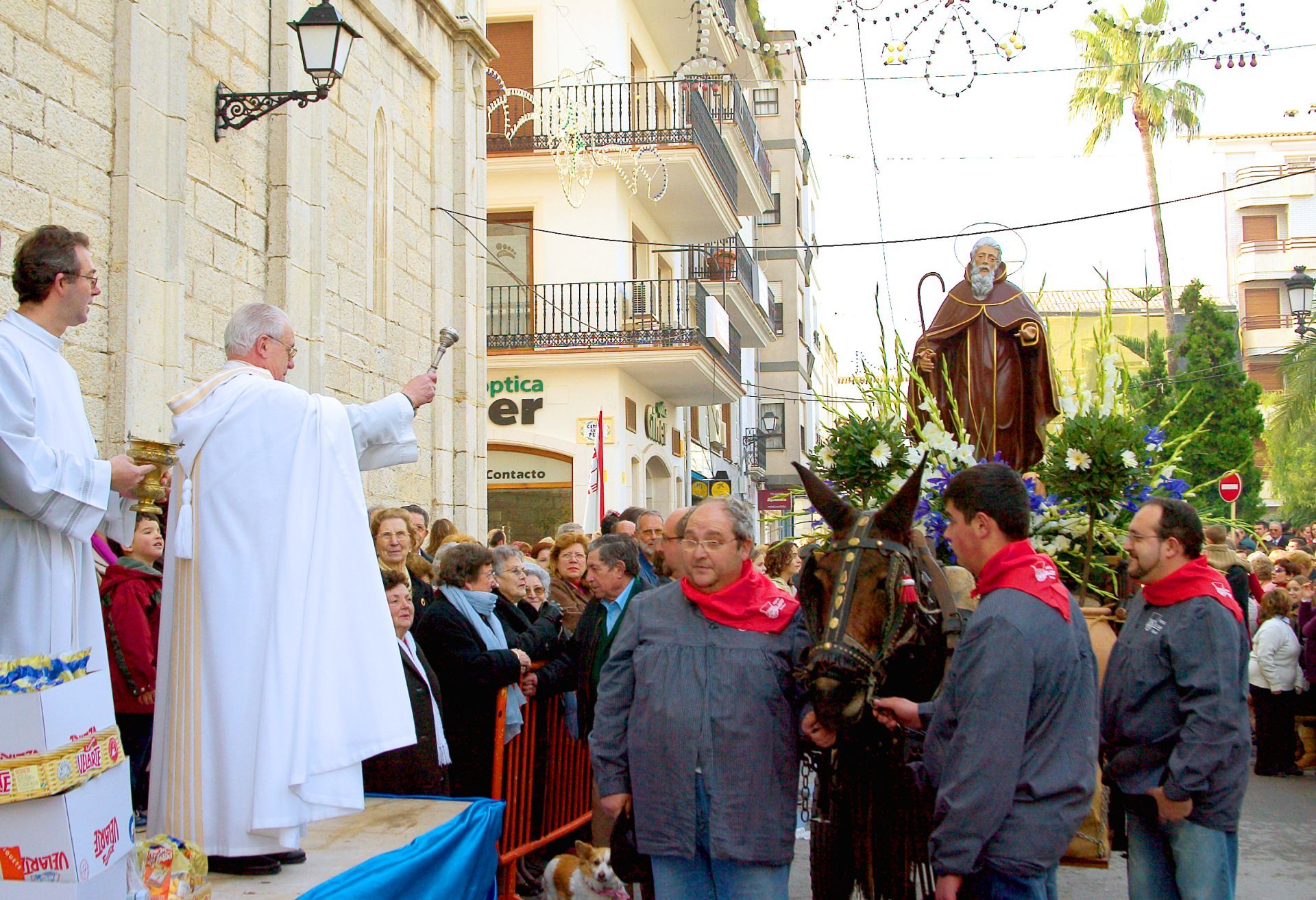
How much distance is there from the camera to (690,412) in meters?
32.6

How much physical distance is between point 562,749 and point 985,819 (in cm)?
436

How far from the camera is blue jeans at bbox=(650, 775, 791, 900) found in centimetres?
423

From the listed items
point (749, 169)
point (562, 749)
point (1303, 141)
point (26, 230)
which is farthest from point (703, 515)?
point (1303, 141)

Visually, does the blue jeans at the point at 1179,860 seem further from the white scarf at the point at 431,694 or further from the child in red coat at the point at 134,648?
the child in red coat at the point at 134,648

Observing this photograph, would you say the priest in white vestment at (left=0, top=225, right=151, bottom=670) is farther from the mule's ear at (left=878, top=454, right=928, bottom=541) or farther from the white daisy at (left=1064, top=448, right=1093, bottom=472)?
the white daisy at (left=1064, top=448, right=1093, bottom=472)

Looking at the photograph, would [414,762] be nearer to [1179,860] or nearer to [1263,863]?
[1179,860]

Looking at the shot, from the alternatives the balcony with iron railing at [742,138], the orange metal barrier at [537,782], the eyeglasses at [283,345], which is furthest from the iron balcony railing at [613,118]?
the eyeglasses at [283,345]

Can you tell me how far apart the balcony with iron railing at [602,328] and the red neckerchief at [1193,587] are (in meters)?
17.8

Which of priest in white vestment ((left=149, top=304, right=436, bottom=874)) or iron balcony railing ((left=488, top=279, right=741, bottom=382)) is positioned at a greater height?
iron balcony railing ((left=488, top=279, right=741, bottom=382))

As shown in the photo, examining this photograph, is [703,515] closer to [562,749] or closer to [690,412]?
[562,749]

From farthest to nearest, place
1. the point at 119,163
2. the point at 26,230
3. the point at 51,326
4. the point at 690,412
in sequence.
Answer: the point at 690,412
the point at 119,163
the point at 26,230
the point at 51,326

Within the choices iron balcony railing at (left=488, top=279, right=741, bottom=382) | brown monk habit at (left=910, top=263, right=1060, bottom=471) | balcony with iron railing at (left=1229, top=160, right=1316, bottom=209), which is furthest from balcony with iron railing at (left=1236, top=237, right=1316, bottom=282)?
brown monk habit at (left=910, top=263, right=1060, bottom=471)

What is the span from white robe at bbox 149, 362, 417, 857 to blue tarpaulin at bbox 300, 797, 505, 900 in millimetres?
241

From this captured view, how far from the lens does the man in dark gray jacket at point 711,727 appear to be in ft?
13.8
